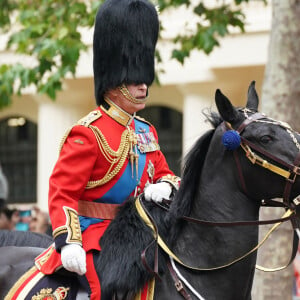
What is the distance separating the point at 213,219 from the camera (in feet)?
16.4

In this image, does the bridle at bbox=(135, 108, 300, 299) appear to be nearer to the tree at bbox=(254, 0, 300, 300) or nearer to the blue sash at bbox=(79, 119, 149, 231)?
the blue sash at bbox=(79, 119, 149, 231)

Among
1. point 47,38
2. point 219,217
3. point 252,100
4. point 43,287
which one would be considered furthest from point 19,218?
point 219,217

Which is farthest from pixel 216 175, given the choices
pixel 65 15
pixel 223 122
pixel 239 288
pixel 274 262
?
pixel 65 15

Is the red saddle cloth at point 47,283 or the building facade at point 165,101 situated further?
the building facade at point 165,101

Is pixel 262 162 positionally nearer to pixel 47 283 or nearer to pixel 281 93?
pixel 47 283

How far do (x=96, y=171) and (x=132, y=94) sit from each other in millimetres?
517

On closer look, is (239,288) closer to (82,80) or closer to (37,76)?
(37,76)

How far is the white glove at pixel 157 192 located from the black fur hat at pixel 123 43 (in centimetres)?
64

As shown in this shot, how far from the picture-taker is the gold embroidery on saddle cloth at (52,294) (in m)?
5.15

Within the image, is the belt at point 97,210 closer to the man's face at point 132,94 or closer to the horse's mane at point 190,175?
the horse's mane at point 190,175

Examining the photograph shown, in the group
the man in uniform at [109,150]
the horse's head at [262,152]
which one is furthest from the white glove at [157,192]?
the horse's head at [262,152]

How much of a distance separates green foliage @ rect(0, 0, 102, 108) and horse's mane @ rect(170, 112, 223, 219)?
15.3 feet

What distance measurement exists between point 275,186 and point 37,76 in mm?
6363

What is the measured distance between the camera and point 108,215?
5.17 meters
